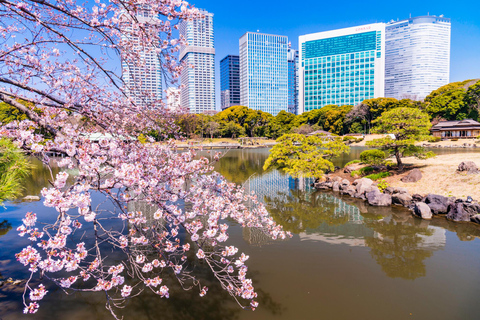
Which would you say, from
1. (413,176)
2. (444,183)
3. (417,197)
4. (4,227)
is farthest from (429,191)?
(4,227)

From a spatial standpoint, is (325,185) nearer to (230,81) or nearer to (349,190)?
(349,190)

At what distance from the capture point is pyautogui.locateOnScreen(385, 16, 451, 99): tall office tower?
403 ft

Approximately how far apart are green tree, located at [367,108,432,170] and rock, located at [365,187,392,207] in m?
4.04

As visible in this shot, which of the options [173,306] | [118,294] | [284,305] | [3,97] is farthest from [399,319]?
[3,97]

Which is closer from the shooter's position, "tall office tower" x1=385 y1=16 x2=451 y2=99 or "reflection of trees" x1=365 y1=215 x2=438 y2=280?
"reflection of trees" x1=365 y1=215 x2=438 y2=280

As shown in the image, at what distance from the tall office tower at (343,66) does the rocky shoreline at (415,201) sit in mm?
89706

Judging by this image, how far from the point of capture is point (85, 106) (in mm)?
4273

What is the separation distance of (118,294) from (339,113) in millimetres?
60899

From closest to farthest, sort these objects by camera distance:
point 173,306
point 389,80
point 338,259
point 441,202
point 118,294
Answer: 1. point 173,306
2. point 118,294
3. point 338,259
4. point 441,202
5. point 389,80

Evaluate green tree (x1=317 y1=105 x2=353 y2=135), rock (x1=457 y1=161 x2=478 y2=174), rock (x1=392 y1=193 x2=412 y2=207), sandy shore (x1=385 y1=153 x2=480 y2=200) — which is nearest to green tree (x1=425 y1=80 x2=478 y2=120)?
green tree (x1=317 y1=105 x2=353 y2=135)

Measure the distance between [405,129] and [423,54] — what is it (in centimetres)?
14421

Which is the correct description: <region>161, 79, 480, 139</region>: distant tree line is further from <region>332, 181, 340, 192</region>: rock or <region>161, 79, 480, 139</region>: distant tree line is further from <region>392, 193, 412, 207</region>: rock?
<region>392, 193, 412, 207</region>: rock

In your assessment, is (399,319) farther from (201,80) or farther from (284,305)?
(201,80)

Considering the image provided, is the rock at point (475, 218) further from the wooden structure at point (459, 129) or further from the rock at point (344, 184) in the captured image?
the wooden structure at point (459, 129)
